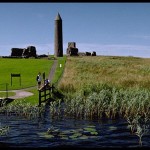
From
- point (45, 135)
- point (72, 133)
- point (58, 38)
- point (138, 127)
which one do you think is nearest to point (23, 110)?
point (45, 135)

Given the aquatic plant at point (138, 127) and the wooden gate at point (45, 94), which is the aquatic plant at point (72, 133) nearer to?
the aquatic plant at point (138, 127)

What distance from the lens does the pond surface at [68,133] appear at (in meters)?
18.4

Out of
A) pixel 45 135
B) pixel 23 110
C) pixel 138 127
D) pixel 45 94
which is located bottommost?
pixel 45 135

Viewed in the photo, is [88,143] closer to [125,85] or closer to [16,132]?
[16,132]

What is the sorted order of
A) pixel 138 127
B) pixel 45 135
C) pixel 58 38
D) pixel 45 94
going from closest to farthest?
→ pixel 138 127 → pixel 45 135 → pixel 45 94 → pixel 58 38

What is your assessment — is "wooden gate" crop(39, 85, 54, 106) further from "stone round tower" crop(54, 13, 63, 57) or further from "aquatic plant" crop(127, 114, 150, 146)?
"stone round tower" crop(54, 13, 63, 57)

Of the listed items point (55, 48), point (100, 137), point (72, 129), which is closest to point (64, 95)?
point (72, 129)

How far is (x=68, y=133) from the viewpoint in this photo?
826 inches

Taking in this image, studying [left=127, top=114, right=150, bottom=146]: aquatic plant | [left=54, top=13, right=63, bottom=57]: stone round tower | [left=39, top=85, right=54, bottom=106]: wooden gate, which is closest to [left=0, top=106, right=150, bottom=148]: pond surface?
[left=127, top=114, right=150, bottom=146]: aquatic plant

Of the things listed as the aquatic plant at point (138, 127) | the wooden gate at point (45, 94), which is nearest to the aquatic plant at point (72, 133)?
the aquatic plant at point (138, 127)

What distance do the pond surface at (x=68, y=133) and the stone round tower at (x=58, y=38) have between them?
8941 cm

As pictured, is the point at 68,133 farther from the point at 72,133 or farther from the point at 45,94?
the point at 45,94

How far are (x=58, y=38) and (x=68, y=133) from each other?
9661 cm

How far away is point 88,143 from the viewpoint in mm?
18344
